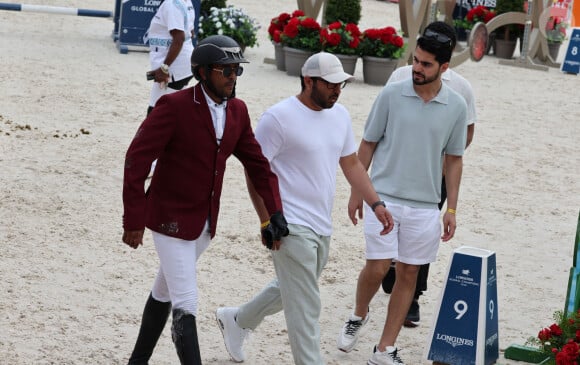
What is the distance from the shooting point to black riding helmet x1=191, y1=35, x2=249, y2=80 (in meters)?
4.79

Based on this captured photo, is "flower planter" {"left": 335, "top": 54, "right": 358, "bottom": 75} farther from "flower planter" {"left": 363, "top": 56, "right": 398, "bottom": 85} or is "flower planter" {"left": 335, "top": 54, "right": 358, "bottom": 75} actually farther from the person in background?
the person in background

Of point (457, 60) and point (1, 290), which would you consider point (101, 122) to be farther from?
point (457, 60)

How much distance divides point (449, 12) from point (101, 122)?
35.1 feet

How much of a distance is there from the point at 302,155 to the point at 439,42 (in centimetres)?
115

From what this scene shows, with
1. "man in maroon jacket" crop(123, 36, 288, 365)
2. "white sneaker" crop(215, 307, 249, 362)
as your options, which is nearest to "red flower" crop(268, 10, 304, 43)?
"white sneaker" crop(215, 307, 249, 362)

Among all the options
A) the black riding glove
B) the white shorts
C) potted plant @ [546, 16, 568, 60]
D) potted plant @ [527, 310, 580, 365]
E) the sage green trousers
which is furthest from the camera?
potted plant @ [546, 16, 568, 60]

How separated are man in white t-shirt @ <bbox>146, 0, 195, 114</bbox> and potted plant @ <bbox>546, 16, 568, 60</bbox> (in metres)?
12.1

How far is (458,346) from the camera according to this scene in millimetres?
5949

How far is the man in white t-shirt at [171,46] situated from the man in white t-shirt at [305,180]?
4.29 m

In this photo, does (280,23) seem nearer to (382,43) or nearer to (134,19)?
(382,43)

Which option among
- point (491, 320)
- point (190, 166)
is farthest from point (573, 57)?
point (190, 166)

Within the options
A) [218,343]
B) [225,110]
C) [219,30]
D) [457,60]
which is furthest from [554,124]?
[225,110]

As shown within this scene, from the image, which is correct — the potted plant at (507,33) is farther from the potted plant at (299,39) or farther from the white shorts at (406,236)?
the white shorts at (406,236)

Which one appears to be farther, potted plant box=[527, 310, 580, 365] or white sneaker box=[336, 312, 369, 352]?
white sneaker box=[336, 312, 369, 352]
